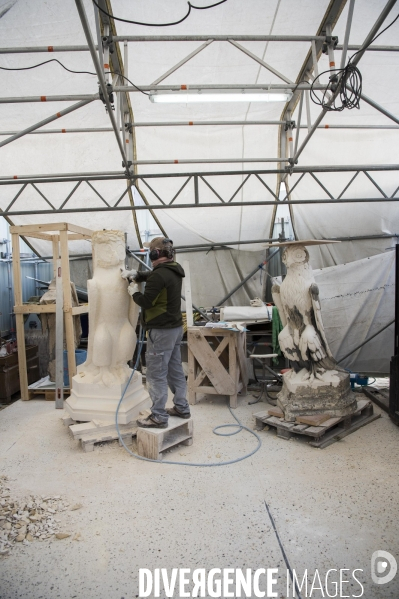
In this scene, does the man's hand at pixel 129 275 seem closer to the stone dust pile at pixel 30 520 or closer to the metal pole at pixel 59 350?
the metal pole at pixel 59 350

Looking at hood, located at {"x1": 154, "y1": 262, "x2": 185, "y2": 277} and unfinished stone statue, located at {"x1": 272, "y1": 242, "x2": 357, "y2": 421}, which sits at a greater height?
hood, located at {"x1": 154, "y1": 262, "x2": 185, "y2": 277}

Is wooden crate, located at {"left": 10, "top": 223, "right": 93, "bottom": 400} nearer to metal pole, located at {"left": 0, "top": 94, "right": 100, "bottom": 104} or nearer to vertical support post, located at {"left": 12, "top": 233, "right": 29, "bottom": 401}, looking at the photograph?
vertical support post, located at {"left": 12, "top": 233, "right": 29, "bottom": 401}

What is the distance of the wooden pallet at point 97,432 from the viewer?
4117mm

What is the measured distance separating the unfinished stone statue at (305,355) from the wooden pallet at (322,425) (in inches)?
4.4

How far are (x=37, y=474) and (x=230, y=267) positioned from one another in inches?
215

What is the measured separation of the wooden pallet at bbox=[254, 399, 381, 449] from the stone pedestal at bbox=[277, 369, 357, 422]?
0.10 metres

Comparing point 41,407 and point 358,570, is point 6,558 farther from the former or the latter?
point 41,407

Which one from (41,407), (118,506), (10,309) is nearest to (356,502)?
(118,506)

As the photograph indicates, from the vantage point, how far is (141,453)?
396cm

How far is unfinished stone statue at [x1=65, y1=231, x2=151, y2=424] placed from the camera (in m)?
4.50

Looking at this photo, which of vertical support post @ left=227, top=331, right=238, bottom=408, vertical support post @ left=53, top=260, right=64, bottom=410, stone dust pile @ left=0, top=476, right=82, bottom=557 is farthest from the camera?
vertical support post @ left=53, top=260, right=64, bottom=410

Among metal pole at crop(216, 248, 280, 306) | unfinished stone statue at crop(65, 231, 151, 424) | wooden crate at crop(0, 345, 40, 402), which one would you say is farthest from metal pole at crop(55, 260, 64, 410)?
metal pole at crop(216, 248, 280, 306)

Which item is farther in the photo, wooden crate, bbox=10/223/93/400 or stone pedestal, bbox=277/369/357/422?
Answer: wooden crate, bbox=10/223/93/400

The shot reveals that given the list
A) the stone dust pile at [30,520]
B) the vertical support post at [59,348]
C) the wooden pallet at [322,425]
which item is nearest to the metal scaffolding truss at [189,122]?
the vertical support post at [59,348]
